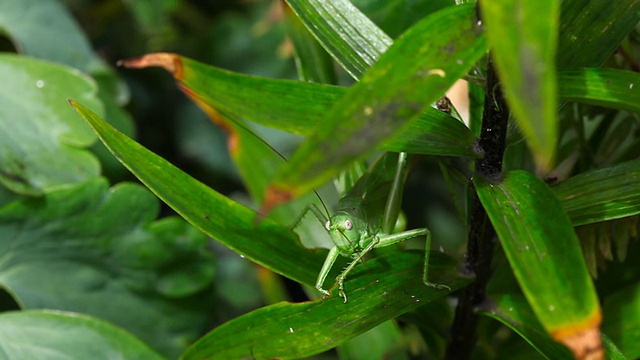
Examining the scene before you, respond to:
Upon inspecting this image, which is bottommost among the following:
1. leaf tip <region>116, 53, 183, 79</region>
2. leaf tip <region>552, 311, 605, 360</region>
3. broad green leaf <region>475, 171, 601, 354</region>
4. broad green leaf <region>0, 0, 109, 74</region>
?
broad green leaf <region>0, 0, 109, 74</region>

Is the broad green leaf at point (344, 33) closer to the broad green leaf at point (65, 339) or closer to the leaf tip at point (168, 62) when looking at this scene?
the leaf tip at point (168, 62)

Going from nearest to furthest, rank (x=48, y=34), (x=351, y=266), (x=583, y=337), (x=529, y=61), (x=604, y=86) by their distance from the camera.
Answer: (x=529, y=61) → (x=583, y=337) → (x=604, y=86) → (x=351, y=266) → (x=48, y=34)

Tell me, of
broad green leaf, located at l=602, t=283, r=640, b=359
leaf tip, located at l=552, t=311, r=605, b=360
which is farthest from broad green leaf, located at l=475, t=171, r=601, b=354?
broad green leaf, located at l=602, t=283, r=640, b=359

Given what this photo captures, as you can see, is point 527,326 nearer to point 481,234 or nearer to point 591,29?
point 481,234

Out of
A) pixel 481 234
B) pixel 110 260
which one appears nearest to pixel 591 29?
pixel 481 234

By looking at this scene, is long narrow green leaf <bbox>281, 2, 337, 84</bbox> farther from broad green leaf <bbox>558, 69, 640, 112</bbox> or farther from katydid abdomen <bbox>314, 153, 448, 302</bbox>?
broad green leaf <bbox>558, 69, 640, 112</bbox>
